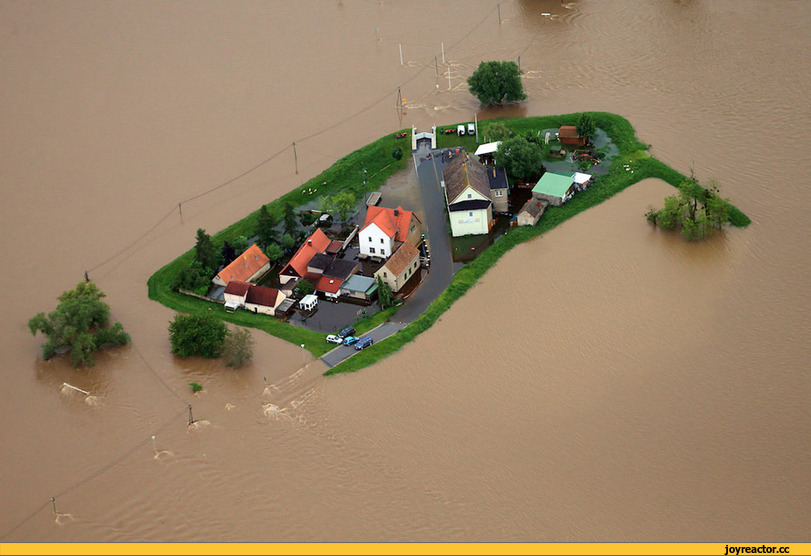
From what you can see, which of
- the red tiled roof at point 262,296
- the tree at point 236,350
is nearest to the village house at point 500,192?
the red tiled roof at point 262,296

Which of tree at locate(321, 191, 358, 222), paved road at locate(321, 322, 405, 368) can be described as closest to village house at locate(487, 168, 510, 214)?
tree at locate(321, 191, 358, 222)

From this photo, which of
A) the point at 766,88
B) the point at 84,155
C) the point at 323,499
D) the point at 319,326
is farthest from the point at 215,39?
the point at 323,499

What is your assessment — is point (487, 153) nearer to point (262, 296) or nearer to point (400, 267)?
point (400, 267)

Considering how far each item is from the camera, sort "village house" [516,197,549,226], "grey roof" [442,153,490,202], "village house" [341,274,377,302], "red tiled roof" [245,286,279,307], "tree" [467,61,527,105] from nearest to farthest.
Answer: "red tiled roof" [245,286,279,307] → "village house" [341,274,377,302] → "village house" [516,197,549,226] → "grey roof" [442,153,490,202] → "tree" [467,61,527,105]

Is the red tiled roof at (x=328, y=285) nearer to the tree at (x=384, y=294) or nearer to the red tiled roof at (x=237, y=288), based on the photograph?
the tree at (x=384, y=294)

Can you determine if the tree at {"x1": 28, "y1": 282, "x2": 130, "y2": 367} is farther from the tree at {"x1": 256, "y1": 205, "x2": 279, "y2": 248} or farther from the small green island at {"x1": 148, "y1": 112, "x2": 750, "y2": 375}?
the tree at {"x1": 256, "y1": 205, "x2": 279, "y2": 248}
